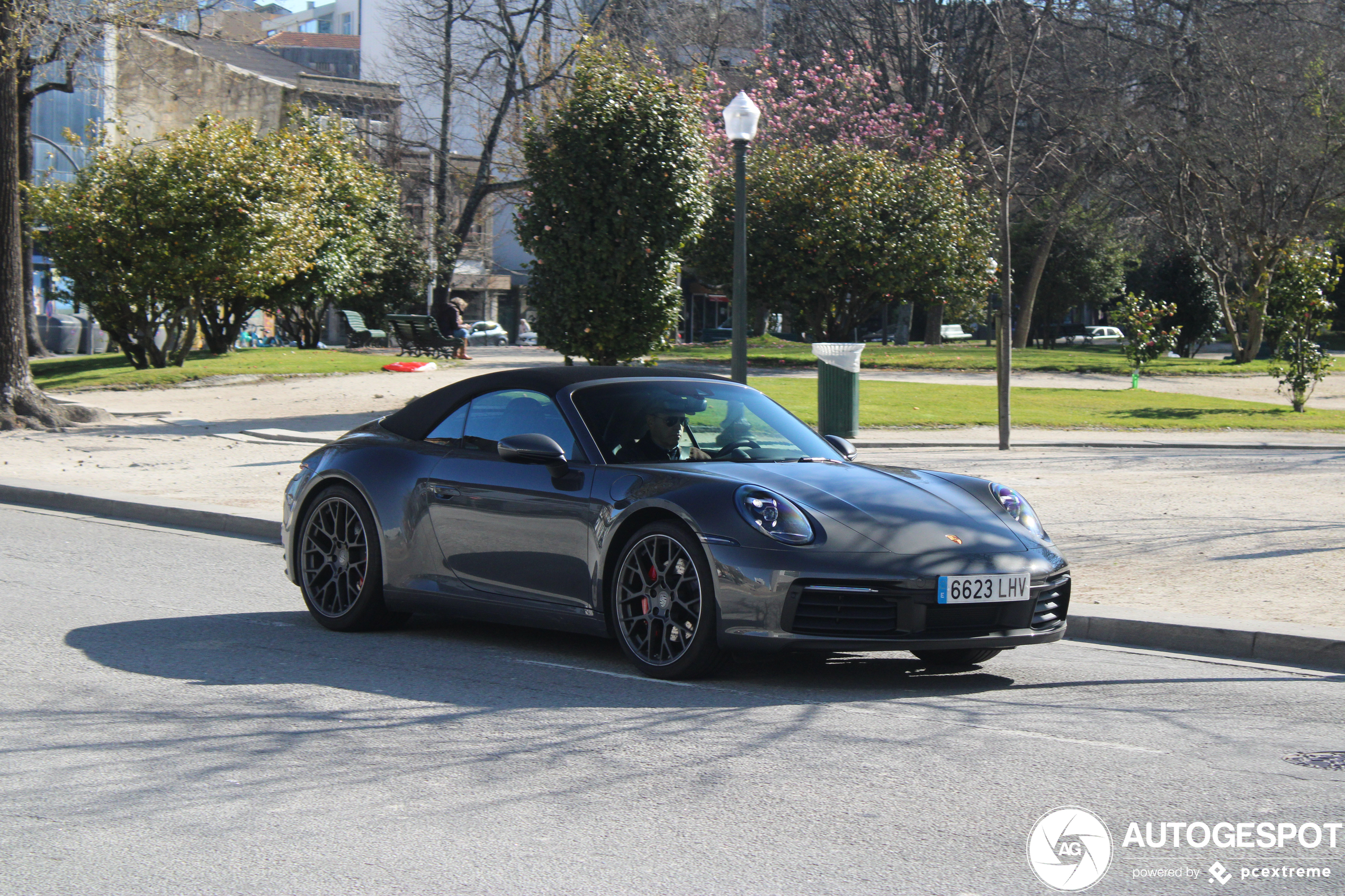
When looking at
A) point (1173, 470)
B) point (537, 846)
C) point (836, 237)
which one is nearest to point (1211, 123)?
point (836, 237)

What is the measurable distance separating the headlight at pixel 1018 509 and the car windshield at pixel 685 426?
0.86 metres

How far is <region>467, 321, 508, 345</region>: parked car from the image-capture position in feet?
210

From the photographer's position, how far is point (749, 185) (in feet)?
107

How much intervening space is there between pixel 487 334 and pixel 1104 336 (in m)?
32.4

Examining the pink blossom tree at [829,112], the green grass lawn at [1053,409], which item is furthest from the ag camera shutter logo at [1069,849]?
the pink blossom tree at [829,112]

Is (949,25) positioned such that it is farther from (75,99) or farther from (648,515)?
(648,515)

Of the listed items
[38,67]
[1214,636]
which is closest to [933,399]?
[1214,636]

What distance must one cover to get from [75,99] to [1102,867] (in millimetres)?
52836

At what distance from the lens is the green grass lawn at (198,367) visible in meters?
25.7

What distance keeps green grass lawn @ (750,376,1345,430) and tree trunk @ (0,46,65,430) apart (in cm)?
1093

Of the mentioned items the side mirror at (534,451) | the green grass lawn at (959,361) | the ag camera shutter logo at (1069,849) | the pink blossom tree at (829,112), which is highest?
the pink blossom tree at (829,112)

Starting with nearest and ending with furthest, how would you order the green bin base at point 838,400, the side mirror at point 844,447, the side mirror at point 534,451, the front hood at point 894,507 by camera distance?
1. the front hood at point 894,507
2. the side mirror at point 534,451
3. the side mirror at point 844,447
4. the green bin base at point 838,400

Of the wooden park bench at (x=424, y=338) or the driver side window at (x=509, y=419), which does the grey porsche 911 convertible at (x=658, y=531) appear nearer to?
the driver side window at (x=509, y=419)

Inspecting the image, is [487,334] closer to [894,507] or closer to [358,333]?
[358,333]
